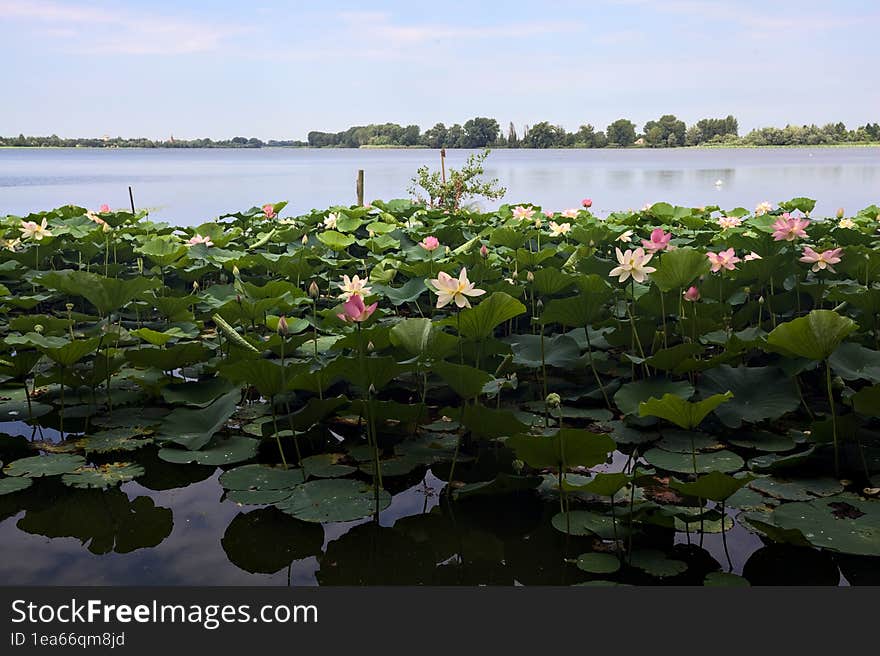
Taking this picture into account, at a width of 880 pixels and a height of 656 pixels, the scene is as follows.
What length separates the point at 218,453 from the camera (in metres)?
2.59

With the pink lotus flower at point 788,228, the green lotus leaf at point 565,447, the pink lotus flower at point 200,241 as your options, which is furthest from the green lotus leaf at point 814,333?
the pink lotus flower at point 200,241

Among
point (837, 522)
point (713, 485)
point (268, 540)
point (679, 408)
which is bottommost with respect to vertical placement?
point (268, 540)

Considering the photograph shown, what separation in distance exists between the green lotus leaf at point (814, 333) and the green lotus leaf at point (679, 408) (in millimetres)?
370

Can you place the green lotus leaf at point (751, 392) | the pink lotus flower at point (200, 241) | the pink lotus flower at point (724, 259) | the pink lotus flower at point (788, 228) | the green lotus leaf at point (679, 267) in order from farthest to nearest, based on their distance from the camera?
the pink lotus flower at point (200, 241) < the pink lotus flower at point (788, 228) < the pink lotus flower at point (724, 259) < the green lotus leaf at point (679, 267) < the green lotus leaf at point (751, 392)

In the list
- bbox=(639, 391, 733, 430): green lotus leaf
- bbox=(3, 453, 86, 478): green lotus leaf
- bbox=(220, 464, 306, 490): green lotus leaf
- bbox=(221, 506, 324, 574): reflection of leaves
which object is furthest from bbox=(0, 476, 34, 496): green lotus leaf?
bbox=(639, 391, 733, 430): green lotus leaf

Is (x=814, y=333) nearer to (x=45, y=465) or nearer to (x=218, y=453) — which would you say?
(x=218, y=453)

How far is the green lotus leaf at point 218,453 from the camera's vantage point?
2512mm

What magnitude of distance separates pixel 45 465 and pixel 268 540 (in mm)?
913

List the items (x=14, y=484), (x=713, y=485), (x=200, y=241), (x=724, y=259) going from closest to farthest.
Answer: (x=713, y=485) < (x=14, y=484) < (x=724, y=259) < (x=200, y=241)

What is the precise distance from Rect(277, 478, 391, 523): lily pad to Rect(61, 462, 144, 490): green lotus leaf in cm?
60

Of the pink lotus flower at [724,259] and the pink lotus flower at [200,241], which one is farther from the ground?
the pink lotus flower at [724,259]

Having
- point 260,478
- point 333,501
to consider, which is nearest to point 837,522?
point 333,501

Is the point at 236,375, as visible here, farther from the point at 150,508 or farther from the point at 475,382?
the point at 475,382

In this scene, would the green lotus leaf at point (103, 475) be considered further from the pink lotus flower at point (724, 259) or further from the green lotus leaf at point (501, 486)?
the pink lotus flower at point (724, 259)
